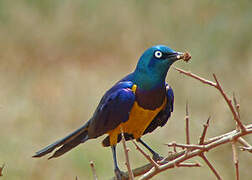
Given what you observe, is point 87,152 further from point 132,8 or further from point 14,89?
point 132,8

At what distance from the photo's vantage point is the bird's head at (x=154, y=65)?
11.8 ft

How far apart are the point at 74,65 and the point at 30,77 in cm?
117

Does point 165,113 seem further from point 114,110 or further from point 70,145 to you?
point 70,145

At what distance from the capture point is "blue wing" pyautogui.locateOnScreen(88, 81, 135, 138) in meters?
3.74

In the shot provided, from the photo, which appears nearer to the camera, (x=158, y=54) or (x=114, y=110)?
(x=158, y=54)

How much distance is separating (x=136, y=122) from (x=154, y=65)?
342 millimetres

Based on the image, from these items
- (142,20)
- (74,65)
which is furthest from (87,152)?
(142,20)

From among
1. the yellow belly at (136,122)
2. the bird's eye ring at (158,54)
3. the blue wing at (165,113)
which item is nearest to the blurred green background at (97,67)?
the blue wing at (165,113)

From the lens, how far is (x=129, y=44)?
13.2 m

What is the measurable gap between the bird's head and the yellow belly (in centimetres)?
15

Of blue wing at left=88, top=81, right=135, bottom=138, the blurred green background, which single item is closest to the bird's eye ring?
blue wing at left=88, top=81, right=135, bottom=138

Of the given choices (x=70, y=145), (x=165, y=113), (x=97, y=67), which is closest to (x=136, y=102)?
(x=165, y=113)

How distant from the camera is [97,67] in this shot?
42.4 ft

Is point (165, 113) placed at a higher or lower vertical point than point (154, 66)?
lower
